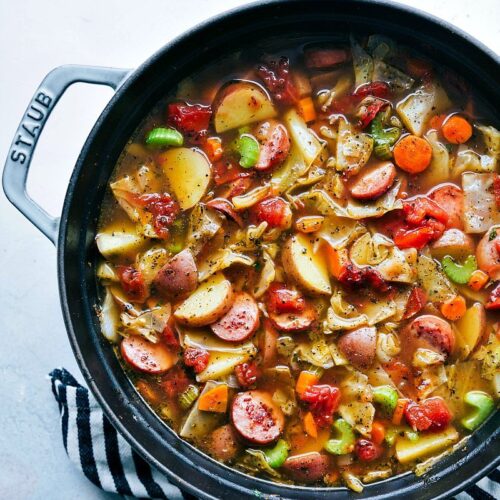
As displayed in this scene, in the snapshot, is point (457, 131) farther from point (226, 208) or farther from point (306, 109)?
point (226, 208)

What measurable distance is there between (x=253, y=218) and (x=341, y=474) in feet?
4.38

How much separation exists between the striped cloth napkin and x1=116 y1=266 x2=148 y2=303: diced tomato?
62 cm

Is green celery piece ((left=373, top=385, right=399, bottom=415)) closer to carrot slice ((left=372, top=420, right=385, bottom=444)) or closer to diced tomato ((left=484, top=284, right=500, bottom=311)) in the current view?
carrot slice ((left=372, top=420, right=385, bottom=444))

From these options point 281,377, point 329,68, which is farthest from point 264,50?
point 281,377

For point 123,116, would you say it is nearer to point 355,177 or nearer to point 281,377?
point 355,177

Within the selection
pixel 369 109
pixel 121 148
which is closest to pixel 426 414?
pixel 369 109

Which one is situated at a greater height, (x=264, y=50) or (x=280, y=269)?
(x=264, y=50)

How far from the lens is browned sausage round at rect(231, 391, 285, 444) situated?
3.47 m

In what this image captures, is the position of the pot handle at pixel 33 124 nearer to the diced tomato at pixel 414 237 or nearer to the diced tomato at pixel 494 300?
the diced tomato at pixel 414 237

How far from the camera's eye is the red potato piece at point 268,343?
11.5 ft

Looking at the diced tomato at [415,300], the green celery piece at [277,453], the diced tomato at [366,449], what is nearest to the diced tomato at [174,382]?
the green celery piece at [277,453]

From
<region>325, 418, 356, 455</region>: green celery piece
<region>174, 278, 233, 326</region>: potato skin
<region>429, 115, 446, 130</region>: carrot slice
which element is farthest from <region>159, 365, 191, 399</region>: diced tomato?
<region>429, 115, 446, 130</region>: carrot slice

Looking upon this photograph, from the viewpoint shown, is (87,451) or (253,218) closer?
(253,218)

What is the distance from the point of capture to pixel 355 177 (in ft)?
11.5
